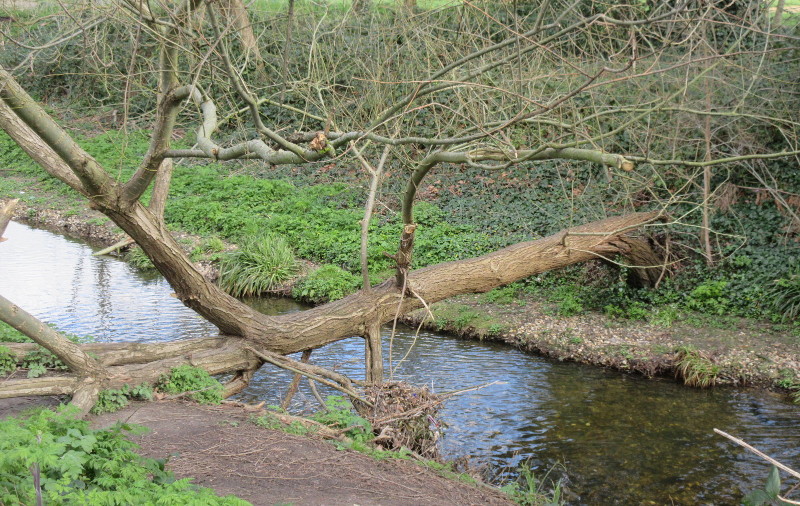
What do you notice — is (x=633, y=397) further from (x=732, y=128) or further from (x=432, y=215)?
(x=432, y=215)

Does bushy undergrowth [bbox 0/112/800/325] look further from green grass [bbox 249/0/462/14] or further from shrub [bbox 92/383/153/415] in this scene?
green grass [bbox 249/0/462/14]

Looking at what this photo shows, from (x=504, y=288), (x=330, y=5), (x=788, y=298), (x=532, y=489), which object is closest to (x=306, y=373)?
(x=532, y=489)

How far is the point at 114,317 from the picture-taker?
Answer: 1084 centimetres

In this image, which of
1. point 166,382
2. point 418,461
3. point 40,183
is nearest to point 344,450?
point 418,461

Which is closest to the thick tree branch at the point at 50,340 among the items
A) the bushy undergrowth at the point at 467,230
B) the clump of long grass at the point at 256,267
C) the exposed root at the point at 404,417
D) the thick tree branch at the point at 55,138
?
the thick tree branch at the point at 55,138

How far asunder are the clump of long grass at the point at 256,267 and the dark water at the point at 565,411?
2.84 ft

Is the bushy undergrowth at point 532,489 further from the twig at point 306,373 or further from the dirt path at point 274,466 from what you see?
the twig at point 306,373

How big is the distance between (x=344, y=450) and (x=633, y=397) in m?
4.37

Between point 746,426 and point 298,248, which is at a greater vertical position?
point 298,248

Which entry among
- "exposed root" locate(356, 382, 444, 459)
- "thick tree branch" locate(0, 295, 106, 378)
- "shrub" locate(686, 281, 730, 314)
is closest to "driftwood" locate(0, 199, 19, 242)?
"thick tree branch" locate(0, 295, 106, 378)

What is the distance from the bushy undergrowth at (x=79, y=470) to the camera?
130 inches

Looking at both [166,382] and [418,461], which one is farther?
[166,382]

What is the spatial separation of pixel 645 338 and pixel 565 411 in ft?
8.34

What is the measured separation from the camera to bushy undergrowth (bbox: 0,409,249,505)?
3.31 metres
